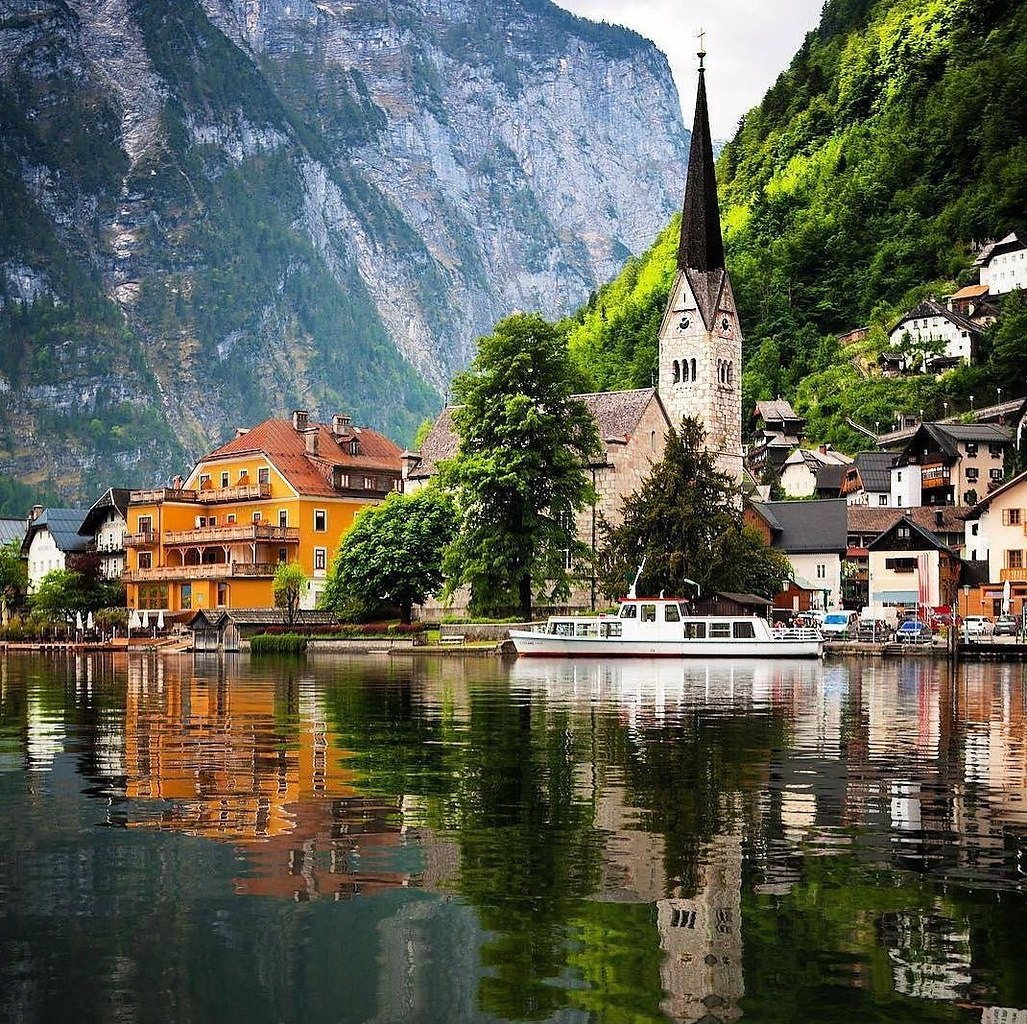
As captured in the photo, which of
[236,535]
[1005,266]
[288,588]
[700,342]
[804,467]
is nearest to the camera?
[288,588]

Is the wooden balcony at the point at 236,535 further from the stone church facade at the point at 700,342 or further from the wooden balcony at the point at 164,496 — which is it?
the stone church facade at the point at 700,342

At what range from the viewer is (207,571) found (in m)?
96.2

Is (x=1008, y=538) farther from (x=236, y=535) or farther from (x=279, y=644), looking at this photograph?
(x=236, y=535)

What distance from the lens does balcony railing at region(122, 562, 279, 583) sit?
95.5 m

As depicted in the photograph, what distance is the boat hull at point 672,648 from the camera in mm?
60219

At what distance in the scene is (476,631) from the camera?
70.2 m

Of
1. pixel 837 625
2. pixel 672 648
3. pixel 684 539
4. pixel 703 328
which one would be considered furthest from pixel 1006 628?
pixel 703 328

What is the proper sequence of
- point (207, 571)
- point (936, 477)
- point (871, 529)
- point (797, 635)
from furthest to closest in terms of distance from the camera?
point (936, 477) → point (871, 529) → point (207, 571) → point (797, 635)

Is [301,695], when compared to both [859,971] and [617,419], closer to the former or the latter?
[859,971]

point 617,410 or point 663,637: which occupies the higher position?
point 617,410

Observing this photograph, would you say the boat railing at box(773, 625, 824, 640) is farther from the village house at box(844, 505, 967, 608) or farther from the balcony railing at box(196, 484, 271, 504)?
the balcony railing at box(196, 484, 271, 504)

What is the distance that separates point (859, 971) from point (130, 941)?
435 cm

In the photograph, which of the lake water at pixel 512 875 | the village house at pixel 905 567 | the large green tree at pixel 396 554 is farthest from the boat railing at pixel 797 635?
the lake water at pixel 512 875

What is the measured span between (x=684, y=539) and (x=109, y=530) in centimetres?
5487
